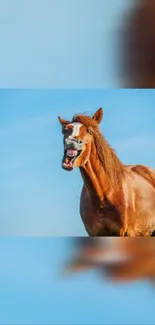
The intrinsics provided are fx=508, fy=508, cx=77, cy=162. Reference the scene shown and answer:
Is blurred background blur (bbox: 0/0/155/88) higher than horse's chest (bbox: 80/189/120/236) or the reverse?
higher

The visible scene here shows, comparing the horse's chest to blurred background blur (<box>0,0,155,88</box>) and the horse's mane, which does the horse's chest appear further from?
blurred background blur (<box>0,0,155,88</box>)

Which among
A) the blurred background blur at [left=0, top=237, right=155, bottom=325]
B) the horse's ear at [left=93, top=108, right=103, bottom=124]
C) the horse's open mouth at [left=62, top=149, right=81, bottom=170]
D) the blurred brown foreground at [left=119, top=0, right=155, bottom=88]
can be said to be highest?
the blurred brown foreground at [left=119, top=0, right=155, bottom=88]

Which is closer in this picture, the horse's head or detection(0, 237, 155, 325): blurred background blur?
detection(0, 237, 155, 325): blurred background blur

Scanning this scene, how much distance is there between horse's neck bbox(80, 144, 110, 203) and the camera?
1.53 m

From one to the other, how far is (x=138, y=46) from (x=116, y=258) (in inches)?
25.2

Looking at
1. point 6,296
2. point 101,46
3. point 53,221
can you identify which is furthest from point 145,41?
point 6,296

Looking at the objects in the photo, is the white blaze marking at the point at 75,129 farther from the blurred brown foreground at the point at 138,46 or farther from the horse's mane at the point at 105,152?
the blurred brown foreground at the point at 138,46

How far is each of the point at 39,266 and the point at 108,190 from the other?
0.30 metres

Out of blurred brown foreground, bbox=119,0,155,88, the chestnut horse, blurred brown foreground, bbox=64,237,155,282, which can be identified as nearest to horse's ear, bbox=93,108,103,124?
the chestnut horse

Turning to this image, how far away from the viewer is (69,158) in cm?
152

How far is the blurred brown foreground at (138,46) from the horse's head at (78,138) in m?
0.15

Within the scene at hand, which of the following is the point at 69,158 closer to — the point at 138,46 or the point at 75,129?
the point at 75,129

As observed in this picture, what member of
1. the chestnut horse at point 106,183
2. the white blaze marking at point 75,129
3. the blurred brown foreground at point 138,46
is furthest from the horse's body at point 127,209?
the blurred brown foreground at point 138,46

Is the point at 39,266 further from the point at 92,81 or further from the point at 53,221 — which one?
the point at 92,81
